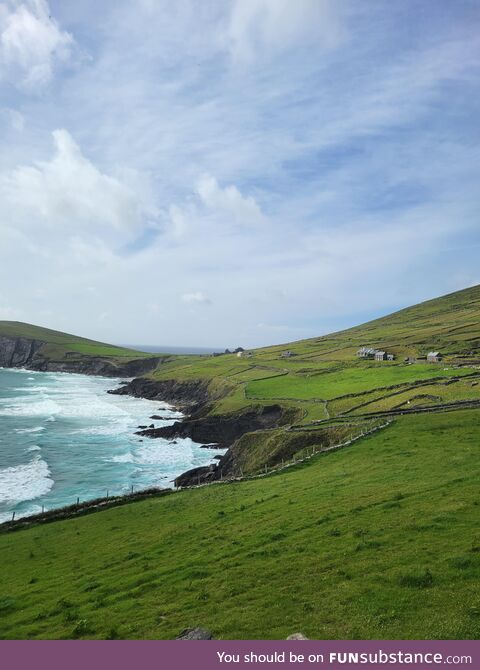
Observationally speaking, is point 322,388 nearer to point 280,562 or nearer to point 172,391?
point 172,391

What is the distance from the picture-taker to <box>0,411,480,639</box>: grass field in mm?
15695

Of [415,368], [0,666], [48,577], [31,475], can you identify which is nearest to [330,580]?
[0,666]

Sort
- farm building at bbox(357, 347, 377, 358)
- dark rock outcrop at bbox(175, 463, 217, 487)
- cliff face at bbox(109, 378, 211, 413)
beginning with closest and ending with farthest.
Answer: dark rock outcrop at bbox(175, 463, 217, 487) < cliff face at bbox(109, 378, 211, 413) < farm building at bbox(357, 347, 377, 358)

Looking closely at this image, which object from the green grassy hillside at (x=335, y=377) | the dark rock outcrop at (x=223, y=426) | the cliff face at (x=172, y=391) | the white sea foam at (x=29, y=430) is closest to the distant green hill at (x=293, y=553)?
the green grassy hillside at (x=335, y=377)

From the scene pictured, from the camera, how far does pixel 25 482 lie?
5984 cm

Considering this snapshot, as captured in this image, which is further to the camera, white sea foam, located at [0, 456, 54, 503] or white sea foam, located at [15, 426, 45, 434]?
white sea foam, located at [15, 426, 45, 434]

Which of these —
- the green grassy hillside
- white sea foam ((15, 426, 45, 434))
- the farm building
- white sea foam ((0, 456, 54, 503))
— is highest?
the farm building

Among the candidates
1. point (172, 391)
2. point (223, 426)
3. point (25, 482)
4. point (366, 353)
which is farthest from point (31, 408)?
point (366, 353)

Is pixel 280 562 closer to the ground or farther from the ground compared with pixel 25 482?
farther from the ground

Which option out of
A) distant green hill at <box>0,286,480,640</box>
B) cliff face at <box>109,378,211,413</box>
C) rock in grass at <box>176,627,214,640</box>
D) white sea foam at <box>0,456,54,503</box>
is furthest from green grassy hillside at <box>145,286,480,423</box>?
rock in grass at <box>176,627,214,640</box>

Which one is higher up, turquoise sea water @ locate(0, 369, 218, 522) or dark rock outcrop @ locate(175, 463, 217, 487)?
turquoise sea water @ locate(0, 369, 218, 522)

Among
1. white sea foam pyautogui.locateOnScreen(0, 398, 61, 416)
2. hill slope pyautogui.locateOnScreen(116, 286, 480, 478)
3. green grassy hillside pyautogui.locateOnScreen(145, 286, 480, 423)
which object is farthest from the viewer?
white sea foam pyautogui.locateOnScreen(0, 398, 61, 416)

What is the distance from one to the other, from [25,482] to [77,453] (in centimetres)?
1850

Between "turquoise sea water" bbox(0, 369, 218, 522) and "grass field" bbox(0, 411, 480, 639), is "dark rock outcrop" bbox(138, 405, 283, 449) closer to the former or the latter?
"turquoise sea water" bbox(0, 369, 218, 522)
